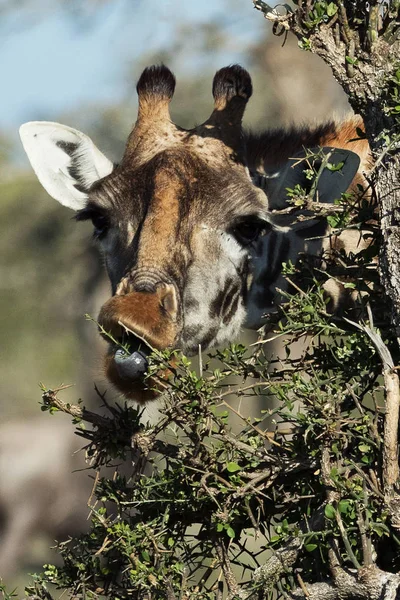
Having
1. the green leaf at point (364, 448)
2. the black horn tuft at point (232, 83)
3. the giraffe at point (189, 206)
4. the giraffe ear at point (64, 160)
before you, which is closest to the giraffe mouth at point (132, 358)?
the giraffe at point (189, 206)

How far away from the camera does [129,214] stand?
6.50 meters

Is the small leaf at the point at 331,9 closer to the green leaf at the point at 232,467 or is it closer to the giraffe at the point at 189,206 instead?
the giraffe at the point at 189,206

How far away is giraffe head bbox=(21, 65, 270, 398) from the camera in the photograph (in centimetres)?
595

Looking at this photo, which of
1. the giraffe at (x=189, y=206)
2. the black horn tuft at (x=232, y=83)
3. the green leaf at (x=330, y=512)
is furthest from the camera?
the black horn tuft at (x=232, y=83)

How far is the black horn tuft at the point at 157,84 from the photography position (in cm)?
704

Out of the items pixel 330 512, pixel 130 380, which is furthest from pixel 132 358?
pixel 330 512

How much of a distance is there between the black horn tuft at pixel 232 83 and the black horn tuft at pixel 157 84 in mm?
346

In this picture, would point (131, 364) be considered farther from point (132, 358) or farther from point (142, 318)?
point (142, 318)

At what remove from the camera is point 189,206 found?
6309 mm

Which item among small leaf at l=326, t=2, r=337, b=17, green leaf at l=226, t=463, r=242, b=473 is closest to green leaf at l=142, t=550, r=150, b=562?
green leaf at l=226, t=463, r=242, b=473

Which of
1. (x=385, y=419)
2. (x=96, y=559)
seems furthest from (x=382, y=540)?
(x=96, y=559)

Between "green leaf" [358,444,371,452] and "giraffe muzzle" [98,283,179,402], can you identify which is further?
"giraffe muzzle" [98,283,179,402]

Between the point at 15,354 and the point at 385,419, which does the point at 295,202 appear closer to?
the point at 385,419

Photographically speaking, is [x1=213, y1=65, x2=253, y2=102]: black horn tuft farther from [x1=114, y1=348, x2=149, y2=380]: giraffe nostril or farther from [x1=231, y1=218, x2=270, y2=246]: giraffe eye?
[x1=114, y1=348, x2=149, y2=380]: giraffe nostril
